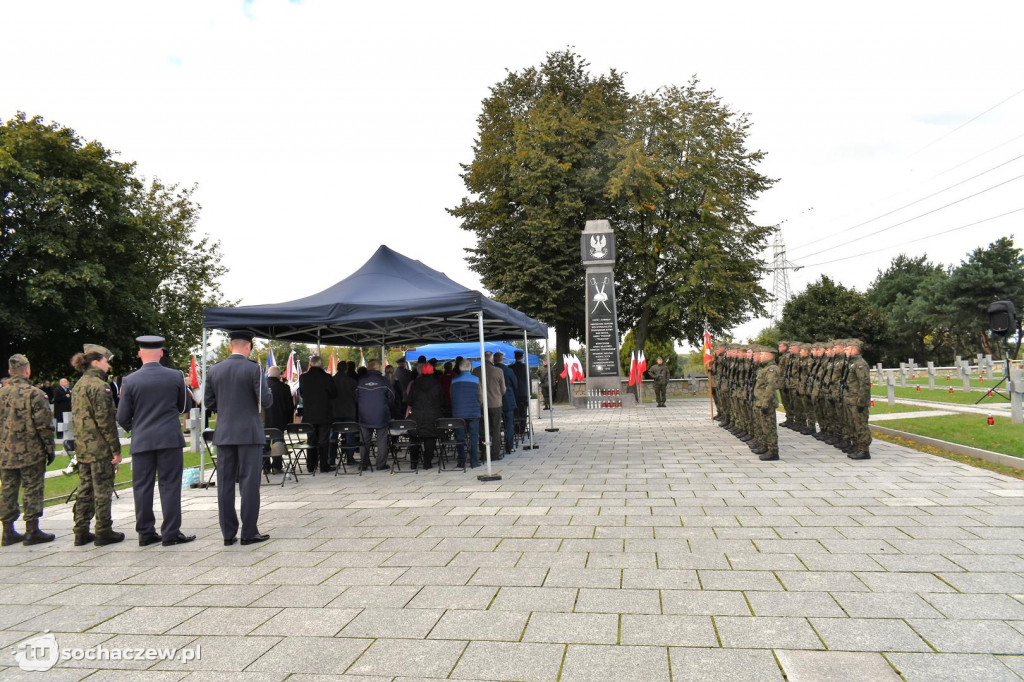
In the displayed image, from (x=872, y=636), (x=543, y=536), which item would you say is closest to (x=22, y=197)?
(x=543, y=536)

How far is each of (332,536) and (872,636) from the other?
4.57 meters

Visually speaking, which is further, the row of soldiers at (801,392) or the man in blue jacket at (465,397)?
the man in blue jacket at (465,397)

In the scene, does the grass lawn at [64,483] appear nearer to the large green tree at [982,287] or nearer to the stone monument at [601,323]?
the stone monument at [601,323]

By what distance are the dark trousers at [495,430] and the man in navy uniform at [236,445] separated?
18.2ft

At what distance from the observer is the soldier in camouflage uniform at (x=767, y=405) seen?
9.98m

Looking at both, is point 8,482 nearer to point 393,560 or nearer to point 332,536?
point 332,536

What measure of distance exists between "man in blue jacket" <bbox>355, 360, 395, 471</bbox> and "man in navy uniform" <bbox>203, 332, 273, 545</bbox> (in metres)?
3.97

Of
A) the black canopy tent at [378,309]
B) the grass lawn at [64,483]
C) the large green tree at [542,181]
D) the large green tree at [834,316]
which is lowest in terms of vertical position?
the grass lawn at [64,483]

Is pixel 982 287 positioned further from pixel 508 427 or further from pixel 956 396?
pixel 508 427

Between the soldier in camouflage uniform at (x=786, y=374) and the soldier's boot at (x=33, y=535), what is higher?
the soldier in camouflage uniform at (x=786, y=374)

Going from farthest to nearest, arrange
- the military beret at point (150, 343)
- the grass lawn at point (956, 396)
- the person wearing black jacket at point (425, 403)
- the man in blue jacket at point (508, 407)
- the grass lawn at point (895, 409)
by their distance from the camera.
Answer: the grass lawn at point (956, 396)
the grass lawn at point (895, 409)
the man in blue jacket at point (508, 407)
the person wearing black jacket at point (425, 403)
the military beret at point (150, 343)

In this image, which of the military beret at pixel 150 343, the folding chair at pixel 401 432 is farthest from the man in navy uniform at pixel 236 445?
the folding chair at pixel 401 432

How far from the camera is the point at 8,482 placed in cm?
613

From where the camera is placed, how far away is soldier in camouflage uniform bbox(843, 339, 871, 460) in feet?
32.0
